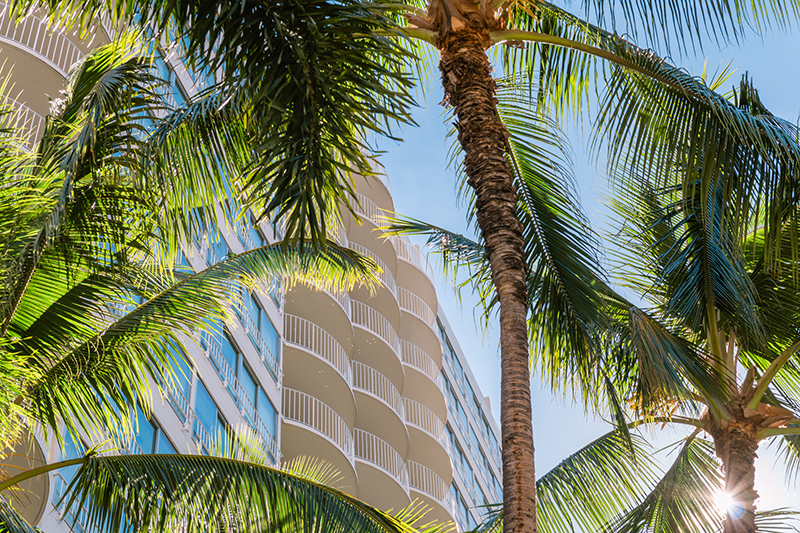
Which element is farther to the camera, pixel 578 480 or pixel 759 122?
pixel 578 480

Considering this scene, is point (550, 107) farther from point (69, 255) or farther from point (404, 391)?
point (404, 391)

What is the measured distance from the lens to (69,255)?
6.82 metres

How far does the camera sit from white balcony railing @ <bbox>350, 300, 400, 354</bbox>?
28.9 metres

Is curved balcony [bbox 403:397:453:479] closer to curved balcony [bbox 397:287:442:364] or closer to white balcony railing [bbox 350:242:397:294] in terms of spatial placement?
curved balcony [bbox 397:287:442:364]

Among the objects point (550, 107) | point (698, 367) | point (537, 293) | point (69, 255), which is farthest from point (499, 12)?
point (69, 255)

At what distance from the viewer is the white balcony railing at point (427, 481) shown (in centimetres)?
2941

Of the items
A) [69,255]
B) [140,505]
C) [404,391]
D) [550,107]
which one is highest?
[404,391]

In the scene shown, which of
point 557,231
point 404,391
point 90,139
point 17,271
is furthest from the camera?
point 404,391

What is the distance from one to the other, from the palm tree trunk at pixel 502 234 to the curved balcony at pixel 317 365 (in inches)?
651

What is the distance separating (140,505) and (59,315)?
1.66 metres

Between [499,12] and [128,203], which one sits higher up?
[499,12]

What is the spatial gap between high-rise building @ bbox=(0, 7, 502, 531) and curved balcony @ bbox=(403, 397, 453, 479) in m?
0.04

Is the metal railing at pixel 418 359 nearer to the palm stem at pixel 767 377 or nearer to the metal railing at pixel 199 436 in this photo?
the metal railing at pixel 199 436

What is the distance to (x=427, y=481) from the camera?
29844 millimetres
